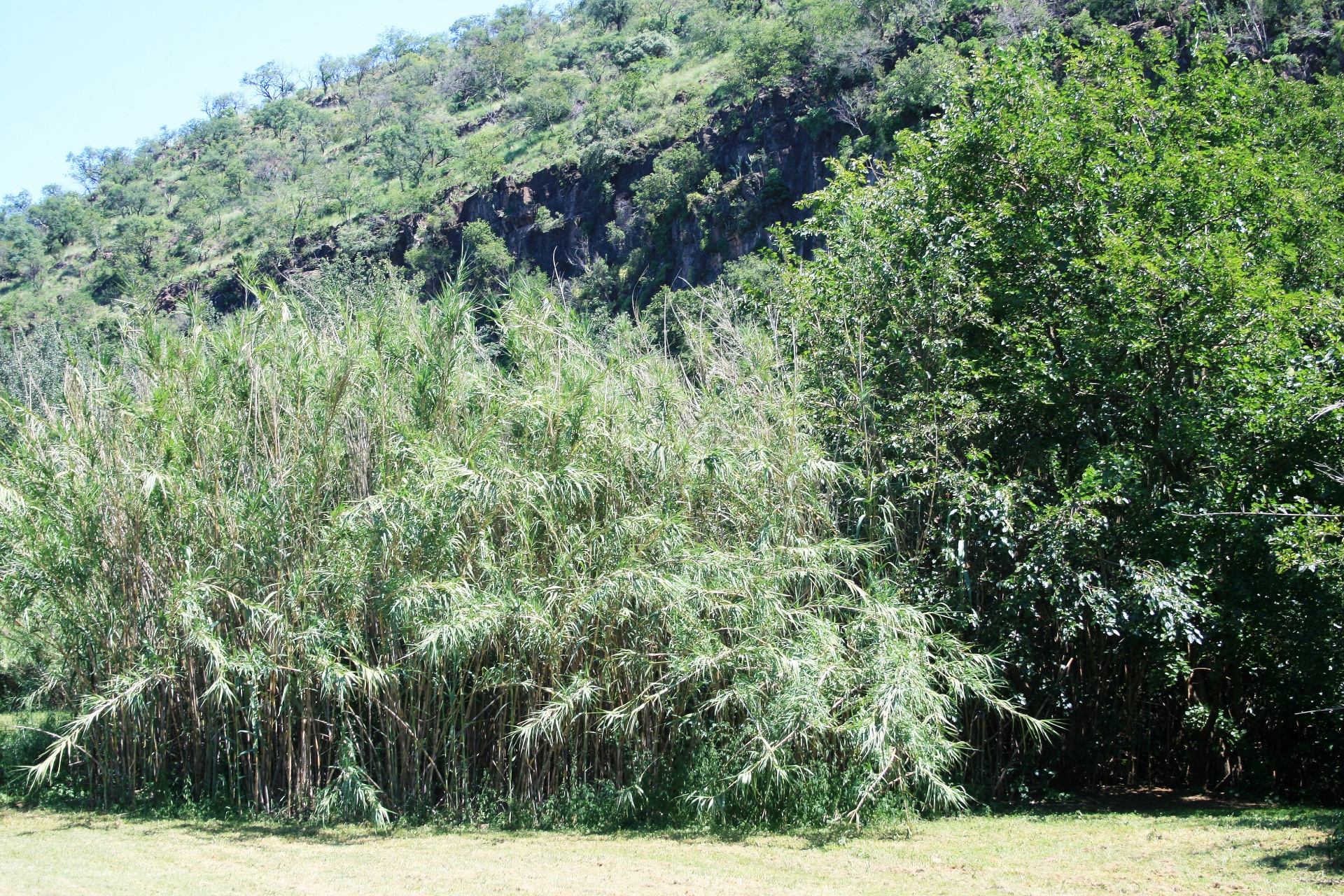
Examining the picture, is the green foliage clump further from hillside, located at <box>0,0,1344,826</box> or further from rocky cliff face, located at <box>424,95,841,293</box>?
rocky cliff face, located at <box>424,95,841,293</box>

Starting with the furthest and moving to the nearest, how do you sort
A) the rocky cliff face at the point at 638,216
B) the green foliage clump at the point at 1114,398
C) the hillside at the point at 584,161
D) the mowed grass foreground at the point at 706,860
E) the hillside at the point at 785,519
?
the rocky cliff face at the point at 638,216 → the hillside at the point at 584,161 → the hillside at the point at 785,519 → the green foliage clump at the point at 1114,398 → the mowed grass foreground at the point at 706,860

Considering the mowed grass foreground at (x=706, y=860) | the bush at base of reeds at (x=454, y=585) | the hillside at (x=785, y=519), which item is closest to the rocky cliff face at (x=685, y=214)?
the hillside at (x=785, y=519)

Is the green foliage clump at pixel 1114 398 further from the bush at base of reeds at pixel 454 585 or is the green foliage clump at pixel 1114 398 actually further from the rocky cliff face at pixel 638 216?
the rocky cliff face at pixel 638 216

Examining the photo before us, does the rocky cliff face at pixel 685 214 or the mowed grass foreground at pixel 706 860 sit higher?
the rocky cliff face at pixel 685 214

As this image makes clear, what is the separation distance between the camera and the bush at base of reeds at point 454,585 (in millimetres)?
7008

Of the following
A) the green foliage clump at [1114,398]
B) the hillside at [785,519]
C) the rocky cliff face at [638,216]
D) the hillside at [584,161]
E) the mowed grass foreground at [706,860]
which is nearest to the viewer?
the mowed grass foreground at [706,860]

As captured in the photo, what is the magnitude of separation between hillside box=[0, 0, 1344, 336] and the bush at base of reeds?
1286 cm

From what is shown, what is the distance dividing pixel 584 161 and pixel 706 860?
41.4 metres

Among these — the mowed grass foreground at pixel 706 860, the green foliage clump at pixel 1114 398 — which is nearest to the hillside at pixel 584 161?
the green foliage clump at pixel 1114 398

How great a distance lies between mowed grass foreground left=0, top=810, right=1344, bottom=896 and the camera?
5.61 metres

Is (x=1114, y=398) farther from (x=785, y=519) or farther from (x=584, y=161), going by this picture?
(x=584, y=161)

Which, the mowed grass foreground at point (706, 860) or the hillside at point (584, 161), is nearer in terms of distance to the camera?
the mowed grass foreground at point (706, 860)

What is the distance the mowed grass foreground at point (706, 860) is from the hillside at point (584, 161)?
14945 mm

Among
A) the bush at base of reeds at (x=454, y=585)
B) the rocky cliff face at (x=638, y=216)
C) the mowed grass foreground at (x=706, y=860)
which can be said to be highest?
the rocky cliff face at (x=638, y=216)
